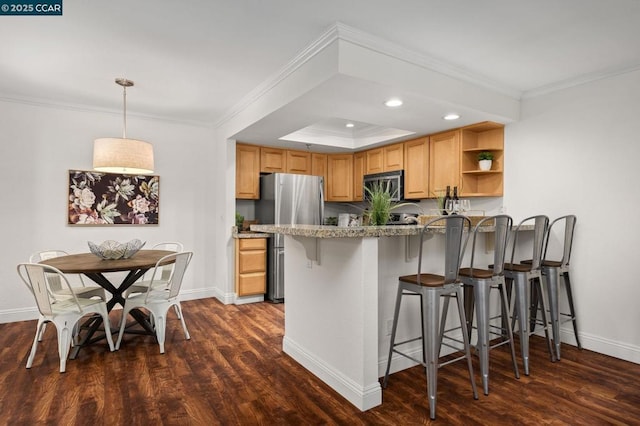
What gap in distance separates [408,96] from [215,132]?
3037 mm

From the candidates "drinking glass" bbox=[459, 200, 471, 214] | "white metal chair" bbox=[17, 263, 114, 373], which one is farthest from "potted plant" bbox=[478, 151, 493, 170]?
"white metal chair" bbox=[17, 263, 114, 373]

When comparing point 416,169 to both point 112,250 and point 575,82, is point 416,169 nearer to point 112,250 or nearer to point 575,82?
point 575,82

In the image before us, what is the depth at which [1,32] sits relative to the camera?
2500mm

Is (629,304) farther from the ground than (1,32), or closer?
closer

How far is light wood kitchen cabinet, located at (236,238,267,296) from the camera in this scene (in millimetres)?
4660

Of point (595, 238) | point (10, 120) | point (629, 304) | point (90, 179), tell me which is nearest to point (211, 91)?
point (90, 179)

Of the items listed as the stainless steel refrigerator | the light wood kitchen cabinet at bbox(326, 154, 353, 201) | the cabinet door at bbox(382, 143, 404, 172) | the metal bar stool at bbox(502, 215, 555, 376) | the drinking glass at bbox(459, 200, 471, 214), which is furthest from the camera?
the light wood kitchen cabinet at bbox(326, 154, 353, 201)

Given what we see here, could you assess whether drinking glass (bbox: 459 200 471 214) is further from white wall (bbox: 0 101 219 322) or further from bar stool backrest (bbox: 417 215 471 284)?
white wall (bbox: 0 101 219 322)

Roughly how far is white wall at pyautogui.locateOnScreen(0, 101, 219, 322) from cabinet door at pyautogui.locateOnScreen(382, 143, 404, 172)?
2.30 metres

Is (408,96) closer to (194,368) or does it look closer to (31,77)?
(194,368)

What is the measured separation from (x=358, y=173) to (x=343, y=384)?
386 cm

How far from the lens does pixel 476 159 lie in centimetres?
414

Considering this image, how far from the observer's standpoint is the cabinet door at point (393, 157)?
491cm

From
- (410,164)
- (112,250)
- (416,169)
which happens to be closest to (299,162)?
(410,164)
